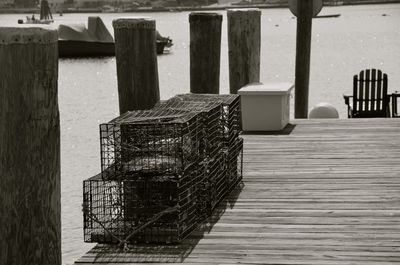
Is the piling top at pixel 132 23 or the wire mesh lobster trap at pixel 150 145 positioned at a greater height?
the piling top at pixel 132 23

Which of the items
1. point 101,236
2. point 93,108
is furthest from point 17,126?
point 93,108

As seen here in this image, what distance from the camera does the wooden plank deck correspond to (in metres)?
7.21

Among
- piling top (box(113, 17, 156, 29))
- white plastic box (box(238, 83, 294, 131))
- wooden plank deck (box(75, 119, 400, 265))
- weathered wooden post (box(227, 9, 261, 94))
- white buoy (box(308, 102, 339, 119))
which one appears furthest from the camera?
white buoy (box(308, 102, 339, 119))

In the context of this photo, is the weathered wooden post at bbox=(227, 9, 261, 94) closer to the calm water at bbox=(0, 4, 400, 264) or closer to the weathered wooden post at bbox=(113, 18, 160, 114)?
the calm water at bbox=(0, 4, 400, 264)

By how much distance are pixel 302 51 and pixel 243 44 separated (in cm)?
160

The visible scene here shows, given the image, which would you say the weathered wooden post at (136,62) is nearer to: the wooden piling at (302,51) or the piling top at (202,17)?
the piling top at (202,17)

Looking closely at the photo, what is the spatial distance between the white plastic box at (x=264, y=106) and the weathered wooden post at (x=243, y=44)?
1.69 ft

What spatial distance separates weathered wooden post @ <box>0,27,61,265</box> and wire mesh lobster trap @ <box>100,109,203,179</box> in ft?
4.85

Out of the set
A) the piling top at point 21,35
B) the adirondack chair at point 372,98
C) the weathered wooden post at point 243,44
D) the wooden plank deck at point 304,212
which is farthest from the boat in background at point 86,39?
the piling top at point 21,35

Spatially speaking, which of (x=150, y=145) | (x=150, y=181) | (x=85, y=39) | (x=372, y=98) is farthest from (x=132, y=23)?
(x=85, y=39)

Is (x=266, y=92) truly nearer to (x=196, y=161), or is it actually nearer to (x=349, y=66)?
(x=196, y=161)

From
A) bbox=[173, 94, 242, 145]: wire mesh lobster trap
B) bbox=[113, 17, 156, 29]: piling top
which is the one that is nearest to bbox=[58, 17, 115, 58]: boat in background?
bbox=[173, 94, 242, 145]: wire mesh lobster trap

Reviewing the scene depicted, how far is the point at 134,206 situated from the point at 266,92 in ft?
17.2

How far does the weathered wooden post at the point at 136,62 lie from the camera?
29.7 ft
